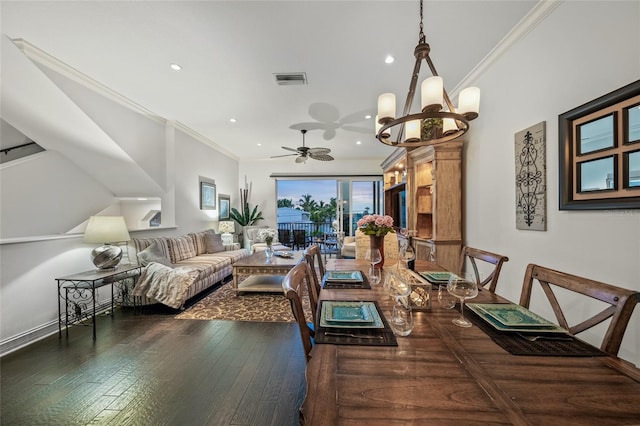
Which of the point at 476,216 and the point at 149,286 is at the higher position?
the point at 476,216

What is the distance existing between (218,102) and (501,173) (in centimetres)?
368

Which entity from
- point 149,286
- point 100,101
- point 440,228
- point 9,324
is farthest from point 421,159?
point 9,324

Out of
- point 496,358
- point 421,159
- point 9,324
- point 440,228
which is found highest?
point 421,159

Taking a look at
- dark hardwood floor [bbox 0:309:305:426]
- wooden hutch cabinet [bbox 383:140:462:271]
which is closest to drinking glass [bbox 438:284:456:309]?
dark hardwood floor [bbox 0:309:305:426]

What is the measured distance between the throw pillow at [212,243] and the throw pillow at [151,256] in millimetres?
1400

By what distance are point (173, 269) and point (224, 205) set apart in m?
3.30

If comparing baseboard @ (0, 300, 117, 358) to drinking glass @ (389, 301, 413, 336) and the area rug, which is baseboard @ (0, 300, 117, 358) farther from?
drinking glass @ (389, 301, 413, 336)

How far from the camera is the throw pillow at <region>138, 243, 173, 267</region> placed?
10.9 feet

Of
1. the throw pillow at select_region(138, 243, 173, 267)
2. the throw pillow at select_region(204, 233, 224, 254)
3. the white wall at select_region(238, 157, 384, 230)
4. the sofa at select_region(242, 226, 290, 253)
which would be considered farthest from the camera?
the white wall at select_region(238, 157, 384, 230)

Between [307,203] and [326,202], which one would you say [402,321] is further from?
[307,203]

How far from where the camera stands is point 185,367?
2.09 m

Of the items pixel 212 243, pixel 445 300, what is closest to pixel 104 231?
pixel 212 243

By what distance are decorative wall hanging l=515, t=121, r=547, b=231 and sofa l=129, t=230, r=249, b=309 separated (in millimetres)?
3684

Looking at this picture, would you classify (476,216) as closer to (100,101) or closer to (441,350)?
(441,350)
